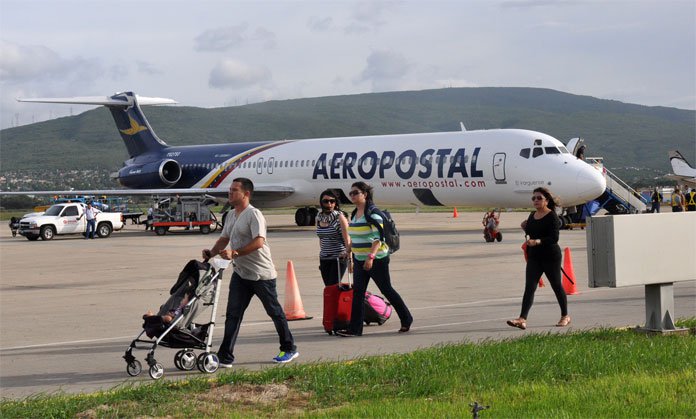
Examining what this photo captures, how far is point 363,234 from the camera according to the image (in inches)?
494

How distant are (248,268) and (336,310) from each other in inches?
85.2

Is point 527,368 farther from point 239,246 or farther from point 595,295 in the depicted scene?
point 595,295

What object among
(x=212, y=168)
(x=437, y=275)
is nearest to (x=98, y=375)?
(x=437, y=275)

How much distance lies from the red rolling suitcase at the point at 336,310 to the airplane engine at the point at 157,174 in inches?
1441

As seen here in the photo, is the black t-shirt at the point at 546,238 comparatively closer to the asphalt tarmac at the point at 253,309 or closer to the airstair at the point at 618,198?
the asphalt tarmac at the point at 253,309

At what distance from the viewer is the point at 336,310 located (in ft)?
40.9

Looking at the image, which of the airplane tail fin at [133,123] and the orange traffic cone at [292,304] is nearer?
the orange traffic cone at [292,304]

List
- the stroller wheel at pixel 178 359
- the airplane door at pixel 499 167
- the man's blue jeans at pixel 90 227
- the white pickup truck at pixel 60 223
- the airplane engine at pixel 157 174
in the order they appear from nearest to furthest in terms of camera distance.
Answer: the stroller wheel at pixel 178 359
the airplane door at pixel 499 167
the white pickup truck at pixel 60 223
the man's blue jeans at pixel 90 227
the airplane engine at pixel 157 174

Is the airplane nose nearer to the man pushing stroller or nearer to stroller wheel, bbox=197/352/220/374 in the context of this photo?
the man pushing stroller

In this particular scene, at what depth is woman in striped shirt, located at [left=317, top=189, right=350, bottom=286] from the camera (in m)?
13.6

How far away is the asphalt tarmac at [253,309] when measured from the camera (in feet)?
34.9

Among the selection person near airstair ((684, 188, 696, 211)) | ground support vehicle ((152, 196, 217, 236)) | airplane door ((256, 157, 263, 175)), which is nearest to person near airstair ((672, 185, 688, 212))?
person near airstair ((684, 188, 696, 211))

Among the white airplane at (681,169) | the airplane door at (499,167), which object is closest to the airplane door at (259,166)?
the airplane door at (499,167)

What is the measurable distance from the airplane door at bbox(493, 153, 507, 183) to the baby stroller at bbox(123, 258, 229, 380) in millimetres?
24970
